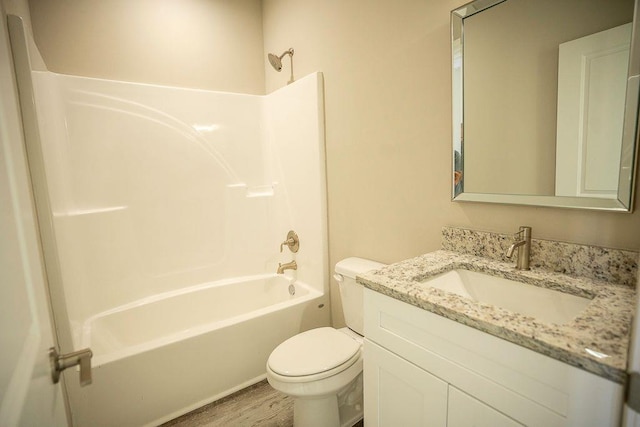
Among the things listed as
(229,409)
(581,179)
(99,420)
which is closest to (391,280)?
(581,179)

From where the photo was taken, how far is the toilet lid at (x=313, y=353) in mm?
1372

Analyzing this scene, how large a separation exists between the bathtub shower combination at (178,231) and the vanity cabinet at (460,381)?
1040mm

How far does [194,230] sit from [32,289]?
1845mm

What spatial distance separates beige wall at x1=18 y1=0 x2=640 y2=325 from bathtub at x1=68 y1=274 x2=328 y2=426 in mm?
514

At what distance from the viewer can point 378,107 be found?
5.59 feet

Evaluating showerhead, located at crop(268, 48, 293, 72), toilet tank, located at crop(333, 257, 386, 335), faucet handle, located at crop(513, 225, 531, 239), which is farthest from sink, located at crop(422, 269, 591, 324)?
showerhead, located at crop(268, 48, 293, 72)

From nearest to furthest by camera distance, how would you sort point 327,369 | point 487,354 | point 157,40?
point 487,354
point 327,369
point 157,40

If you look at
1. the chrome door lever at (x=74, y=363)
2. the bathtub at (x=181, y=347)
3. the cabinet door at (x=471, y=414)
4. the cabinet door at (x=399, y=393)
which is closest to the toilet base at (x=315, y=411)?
the cabinet door at (x=399, y=393)

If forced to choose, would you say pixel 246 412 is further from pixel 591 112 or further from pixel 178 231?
pixel 591 112

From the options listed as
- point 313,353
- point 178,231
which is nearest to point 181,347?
point 313,353

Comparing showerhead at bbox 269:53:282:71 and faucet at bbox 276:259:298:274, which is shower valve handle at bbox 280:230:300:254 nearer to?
faucet at bbox 276:259:298:274

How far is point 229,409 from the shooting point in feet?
5.88

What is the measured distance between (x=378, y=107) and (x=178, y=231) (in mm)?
1703

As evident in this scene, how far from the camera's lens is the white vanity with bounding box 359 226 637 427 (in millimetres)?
642
